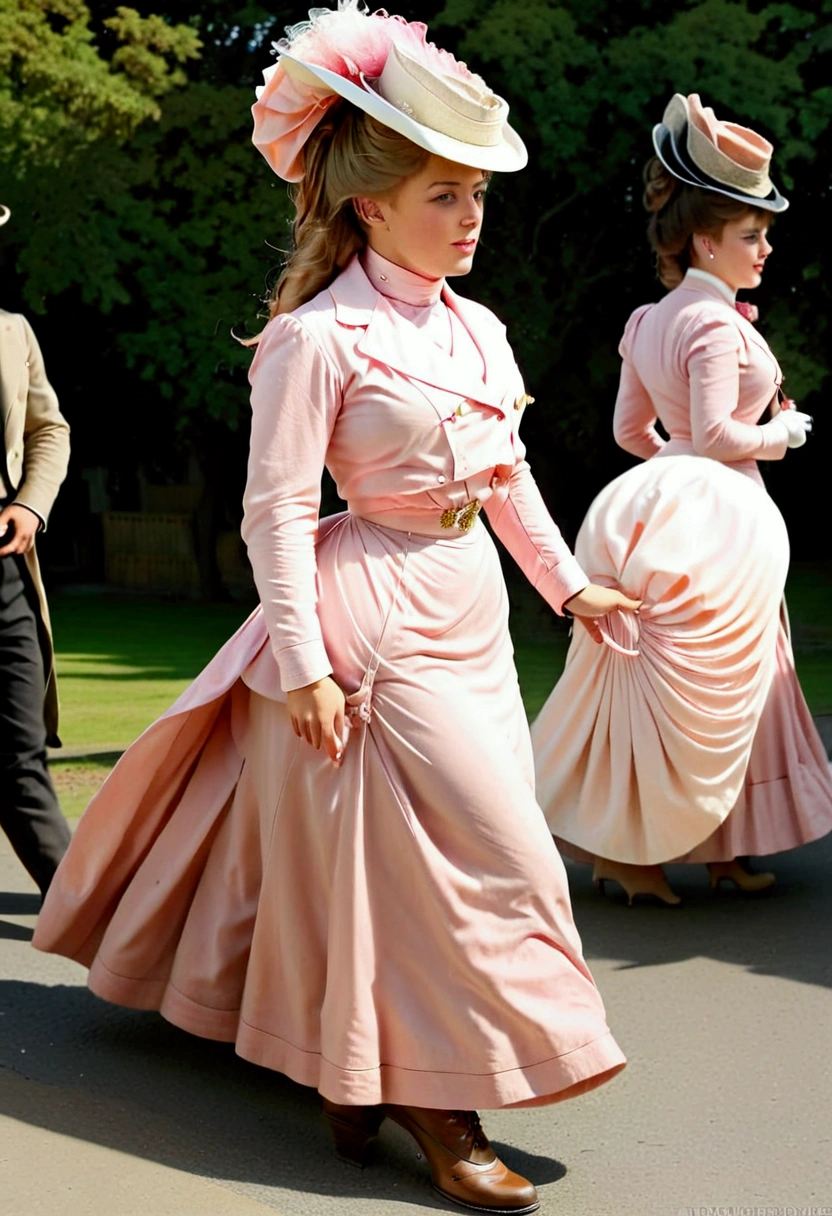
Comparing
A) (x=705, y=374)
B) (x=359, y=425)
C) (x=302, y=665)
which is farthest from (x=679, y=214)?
→ (x=302, y=665)

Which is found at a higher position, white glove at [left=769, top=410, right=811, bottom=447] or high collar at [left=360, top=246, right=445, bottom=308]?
high collar at [left=360, top=246, right=445, bottom=308]

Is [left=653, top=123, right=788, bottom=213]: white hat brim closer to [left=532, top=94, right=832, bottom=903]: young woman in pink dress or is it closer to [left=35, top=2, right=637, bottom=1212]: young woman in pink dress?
[left=532, top=94, right=832, bottom=903]: young woman in pink dress

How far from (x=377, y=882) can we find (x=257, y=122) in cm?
156

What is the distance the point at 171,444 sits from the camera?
24328 mm

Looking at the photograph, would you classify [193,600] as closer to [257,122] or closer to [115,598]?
[115,598]

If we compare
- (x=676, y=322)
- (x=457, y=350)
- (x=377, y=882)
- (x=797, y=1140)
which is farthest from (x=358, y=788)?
(x=676, y=322)

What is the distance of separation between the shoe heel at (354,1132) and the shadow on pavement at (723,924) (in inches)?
61.5

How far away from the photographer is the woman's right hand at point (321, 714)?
10.9ft

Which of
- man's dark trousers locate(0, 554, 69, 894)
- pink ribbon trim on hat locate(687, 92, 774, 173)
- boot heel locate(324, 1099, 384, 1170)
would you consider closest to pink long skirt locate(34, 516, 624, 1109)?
boot heel locate(324, 1099, 384, 1170)

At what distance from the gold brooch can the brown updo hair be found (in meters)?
2.44

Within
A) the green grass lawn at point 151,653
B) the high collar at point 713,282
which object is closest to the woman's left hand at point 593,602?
the high collar at point 713,282

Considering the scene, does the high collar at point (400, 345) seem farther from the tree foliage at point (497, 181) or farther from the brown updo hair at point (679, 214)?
the tree foliage at point (497, 181)

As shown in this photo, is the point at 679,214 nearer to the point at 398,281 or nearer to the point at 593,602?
the point at 593,602

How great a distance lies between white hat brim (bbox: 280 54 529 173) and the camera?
10.9 feet
